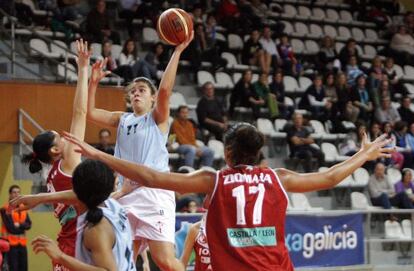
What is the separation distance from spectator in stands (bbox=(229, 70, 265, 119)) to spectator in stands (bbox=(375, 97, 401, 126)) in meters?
2.85

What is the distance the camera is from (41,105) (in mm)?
14297

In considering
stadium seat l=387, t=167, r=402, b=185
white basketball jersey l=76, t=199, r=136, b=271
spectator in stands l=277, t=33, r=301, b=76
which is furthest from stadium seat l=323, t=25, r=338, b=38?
white basketball jersey l=76, t=199, r=136, b=271

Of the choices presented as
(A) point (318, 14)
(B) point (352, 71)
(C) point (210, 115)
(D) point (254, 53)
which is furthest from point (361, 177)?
(A) point (318, 14)

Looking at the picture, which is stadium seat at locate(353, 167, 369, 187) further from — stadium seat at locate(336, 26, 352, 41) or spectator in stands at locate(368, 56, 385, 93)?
stadium seat at locate(336, 26, 352, 41)

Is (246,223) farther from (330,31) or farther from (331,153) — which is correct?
(330,31)

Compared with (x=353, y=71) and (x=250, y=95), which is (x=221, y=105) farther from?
(x=353, y=71)

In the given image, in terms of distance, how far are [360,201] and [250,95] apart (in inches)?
120

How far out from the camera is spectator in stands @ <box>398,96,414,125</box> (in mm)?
19109

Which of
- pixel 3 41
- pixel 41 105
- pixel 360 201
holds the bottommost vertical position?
pixel 360 201

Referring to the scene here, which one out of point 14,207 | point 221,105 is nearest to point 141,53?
point 221,105

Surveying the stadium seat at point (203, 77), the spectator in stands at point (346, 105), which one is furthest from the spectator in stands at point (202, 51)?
the spectator in stands at point (346, 105)

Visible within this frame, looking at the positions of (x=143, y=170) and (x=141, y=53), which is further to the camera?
(x=141, y=53)

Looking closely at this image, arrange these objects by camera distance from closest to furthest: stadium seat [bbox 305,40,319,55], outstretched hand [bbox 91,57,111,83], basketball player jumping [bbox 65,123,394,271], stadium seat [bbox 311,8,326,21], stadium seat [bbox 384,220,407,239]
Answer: basketball player jumping [bbox 65,123,394,271] → outstretched hand [bbox 91,57,111,83] → stadium seat [bbox 384,220,407,239] → stadium seat [bbox 305,40,319,55] → stadium seat [bbox 311,8,326,21]

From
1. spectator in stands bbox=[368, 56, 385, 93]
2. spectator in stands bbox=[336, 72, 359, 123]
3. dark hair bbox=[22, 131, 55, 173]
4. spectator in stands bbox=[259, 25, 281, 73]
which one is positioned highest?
spectator in stands bbox=[259, 25, 281, 73]
